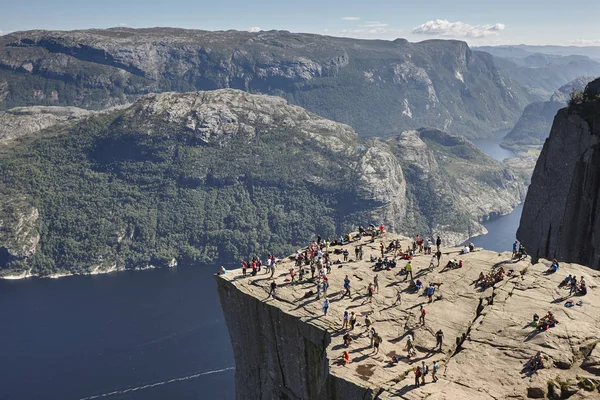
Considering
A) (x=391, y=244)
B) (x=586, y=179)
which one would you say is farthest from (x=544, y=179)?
(x=391, y=244)

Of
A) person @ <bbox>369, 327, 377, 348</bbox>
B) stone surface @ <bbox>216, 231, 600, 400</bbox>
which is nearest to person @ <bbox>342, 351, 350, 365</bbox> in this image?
stone surface @ <bbox>216, 231, 600, 400</bbox>

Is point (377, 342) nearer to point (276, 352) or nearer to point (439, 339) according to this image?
point (439, 339)

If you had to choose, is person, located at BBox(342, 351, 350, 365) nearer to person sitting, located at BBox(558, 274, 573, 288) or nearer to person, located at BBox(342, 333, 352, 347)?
person, located at BBox(342, 333, 352, 347)

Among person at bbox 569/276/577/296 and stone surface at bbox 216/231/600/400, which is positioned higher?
person at bbox 569/276/577/296

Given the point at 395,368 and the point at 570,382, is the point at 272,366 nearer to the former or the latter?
the point at 395,368

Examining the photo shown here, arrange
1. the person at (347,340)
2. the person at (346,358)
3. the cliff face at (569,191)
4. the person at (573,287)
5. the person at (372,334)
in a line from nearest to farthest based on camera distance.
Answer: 1. the person at (346,358)
2. the person at (347,340)
3. the person at (372,334)
4. the person at (573,287)
5. the cliff face at (569,191)

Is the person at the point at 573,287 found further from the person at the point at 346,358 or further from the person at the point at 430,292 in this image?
the person at the point at 346,358

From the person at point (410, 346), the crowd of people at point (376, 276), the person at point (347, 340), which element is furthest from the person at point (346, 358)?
the person at point (410, 346)

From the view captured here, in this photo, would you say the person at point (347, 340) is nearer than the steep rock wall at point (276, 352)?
Yes
